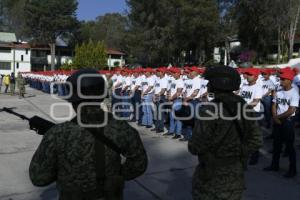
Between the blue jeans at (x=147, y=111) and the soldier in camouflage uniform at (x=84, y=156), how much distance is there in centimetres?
918

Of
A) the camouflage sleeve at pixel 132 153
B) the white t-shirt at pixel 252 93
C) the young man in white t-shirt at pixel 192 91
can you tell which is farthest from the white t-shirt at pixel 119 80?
the camouflage sleeve at pixel 132 153

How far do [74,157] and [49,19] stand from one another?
78250 millimetres

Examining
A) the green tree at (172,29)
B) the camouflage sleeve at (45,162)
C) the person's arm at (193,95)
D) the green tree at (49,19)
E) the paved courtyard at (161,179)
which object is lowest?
the paved courtyard at (161,179)

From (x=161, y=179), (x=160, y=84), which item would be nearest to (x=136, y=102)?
(x=160, y=84)

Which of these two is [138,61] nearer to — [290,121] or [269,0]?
[269,0]

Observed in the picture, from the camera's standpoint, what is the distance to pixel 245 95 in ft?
26.5

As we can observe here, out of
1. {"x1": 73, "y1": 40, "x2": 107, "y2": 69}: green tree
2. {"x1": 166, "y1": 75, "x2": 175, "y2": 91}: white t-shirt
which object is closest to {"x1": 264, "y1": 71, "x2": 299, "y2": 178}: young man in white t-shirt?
{"x1": 166, "y1": 75, "x2": 175, "y2": 91}: white t-shirt

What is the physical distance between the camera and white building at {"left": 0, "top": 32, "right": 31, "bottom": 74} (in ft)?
262

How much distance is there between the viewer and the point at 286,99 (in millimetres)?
6980

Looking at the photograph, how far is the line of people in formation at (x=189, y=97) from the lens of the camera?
6.99m

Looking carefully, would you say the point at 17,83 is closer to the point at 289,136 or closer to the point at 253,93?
the point at 253,93

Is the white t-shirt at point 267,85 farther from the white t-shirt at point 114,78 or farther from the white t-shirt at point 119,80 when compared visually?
the white t-shirt at point 114,78

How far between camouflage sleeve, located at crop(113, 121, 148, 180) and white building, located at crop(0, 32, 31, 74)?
7916cm

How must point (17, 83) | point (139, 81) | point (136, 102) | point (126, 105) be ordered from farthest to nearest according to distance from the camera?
point (17, 83), point (126, 105), point (136, 102), point (139, 81)
